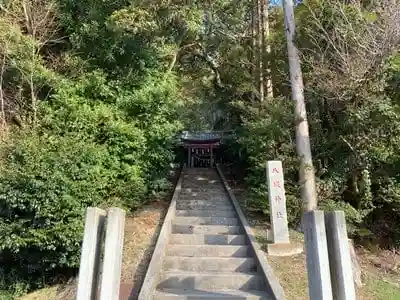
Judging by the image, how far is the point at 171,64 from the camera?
12570 mm

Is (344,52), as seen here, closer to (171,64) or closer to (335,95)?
(335,95)

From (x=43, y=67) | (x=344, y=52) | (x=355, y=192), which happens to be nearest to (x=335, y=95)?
(x=344, y=52)

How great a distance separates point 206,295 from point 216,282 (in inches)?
20.8

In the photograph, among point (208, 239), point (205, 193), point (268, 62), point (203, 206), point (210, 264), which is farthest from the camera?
point (205, 193)

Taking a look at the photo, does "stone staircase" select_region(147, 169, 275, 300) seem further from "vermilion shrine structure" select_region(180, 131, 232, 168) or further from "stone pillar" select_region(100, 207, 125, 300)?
"vermilion shrine structure" select_region(180, 131, 232, 168)

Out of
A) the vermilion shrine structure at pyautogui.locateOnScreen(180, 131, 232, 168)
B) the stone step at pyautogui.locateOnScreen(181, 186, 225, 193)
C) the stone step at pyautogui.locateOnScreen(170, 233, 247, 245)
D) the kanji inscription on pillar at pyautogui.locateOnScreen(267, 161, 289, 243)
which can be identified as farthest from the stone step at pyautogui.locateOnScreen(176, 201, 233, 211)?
the vermilion shrine structure at pyautogui.locateOnScreen(180, 131, 232, 168)

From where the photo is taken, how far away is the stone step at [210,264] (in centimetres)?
768

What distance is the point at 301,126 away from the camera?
30.3 feet

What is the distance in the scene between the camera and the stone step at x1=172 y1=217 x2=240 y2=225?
976 centimetres

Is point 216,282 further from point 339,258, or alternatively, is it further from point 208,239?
point 339,258

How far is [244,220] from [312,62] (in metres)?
3.69

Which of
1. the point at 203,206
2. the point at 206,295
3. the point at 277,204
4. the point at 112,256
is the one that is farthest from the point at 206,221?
the point at 112,256

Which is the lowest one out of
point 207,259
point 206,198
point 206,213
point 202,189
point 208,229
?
point 207,259

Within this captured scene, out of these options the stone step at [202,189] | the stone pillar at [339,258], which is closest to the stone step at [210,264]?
the stone pillar at [339,258]
